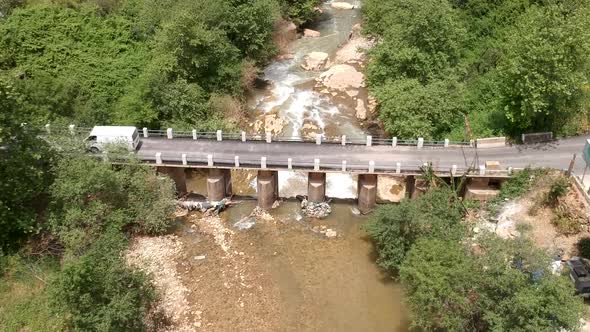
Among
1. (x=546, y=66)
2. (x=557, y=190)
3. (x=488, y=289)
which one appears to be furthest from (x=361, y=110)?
(x=488, y=289)

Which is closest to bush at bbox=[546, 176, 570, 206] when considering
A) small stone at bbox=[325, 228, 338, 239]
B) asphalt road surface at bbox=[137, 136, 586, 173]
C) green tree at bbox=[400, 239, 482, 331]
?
asphalt road surface at bbox=[137, 136, 586, 173]

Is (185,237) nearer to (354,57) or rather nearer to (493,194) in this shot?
(493,194)

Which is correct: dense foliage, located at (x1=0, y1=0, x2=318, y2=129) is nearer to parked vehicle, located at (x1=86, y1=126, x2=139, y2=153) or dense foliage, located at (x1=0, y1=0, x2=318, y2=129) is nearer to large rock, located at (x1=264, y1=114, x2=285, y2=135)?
Answer: large rock, located at (x1=264, y1=114, x2=285, y2=135)

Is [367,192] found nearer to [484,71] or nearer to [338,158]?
[338,158]

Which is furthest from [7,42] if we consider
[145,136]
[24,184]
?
[24,184]

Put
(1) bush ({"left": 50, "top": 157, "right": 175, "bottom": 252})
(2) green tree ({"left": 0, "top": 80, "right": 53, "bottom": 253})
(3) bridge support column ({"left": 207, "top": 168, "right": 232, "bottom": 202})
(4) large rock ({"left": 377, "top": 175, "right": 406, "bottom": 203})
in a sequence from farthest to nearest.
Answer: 1. (4) large rock ({"left": 377, "top": 175, "right": 406, "bottom": 203})
2. (3) bridge support column ({"left": 207, "top": 168, "right": 232, "bottom": 202})
3. (1) bush ({"left": 50, "top": 157, "right": 175, "bottom": 252})
4. (2) green tree ({"left": 0, "top": 80, "right": 53, "bottom": 253})
